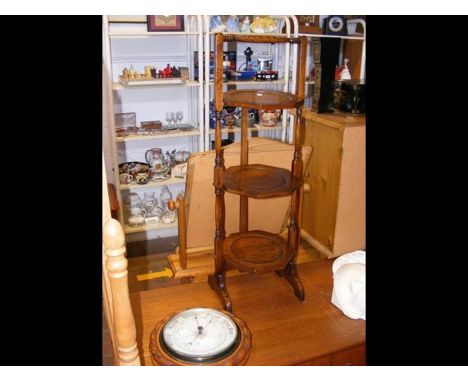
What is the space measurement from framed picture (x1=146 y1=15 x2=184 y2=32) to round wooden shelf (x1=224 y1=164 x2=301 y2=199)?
1343mm

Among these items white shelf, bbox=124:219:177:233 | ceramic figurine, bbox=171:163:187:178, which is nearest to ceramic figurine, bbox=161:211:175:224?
white shelf, bbox=124:219:177:233

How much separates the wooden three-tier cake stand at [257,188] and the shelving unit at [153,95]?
124cm

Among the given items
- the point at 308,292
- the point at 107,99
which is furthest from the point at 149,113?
the point at 308,292

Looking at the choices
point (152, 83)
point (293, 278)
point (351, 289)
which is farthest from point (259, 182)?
point (152, 83)

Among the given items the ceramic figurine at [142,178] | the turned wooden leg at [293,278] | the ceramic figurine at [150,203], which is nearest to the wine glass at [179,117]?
the ceramic figurine at [142,178]

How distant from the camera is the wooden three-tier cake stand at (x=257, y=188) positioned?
1389 millimetres

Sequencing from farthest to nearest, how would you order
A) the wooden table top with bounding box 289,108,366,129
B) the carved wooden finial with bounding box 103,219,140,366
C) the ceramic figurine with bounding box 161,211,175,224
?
the ceramic figurine with bounding box 161,211,175,224
the wooden table top with bounding box 289,108,366,129
the carved wooden finial with bounding box 103,219,140,366

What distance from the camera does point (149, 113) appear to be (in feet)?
10.2

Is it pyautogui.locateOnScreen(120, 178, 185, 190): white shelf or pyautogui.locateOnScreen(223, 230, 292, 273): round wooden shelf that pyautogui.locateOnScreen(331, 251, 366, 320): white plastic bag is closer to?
pyautogui.locateOnScreen(223, 230, 292, 273): round wooden shelf

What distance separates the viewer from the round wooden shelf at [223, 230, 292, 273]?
4.86ft

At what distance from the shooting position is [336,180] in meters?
2.19

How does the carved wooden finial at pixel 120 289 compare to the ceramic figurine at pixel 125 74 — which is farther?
the ceramic figurine at pixel 125 74

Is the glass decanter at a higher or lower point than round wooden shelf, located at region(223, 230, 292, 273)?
lower

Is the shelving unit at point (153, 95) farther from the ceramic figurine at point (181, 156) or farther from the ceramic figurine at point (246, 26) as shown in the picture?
the ceramic figurine at point (246, 26)
